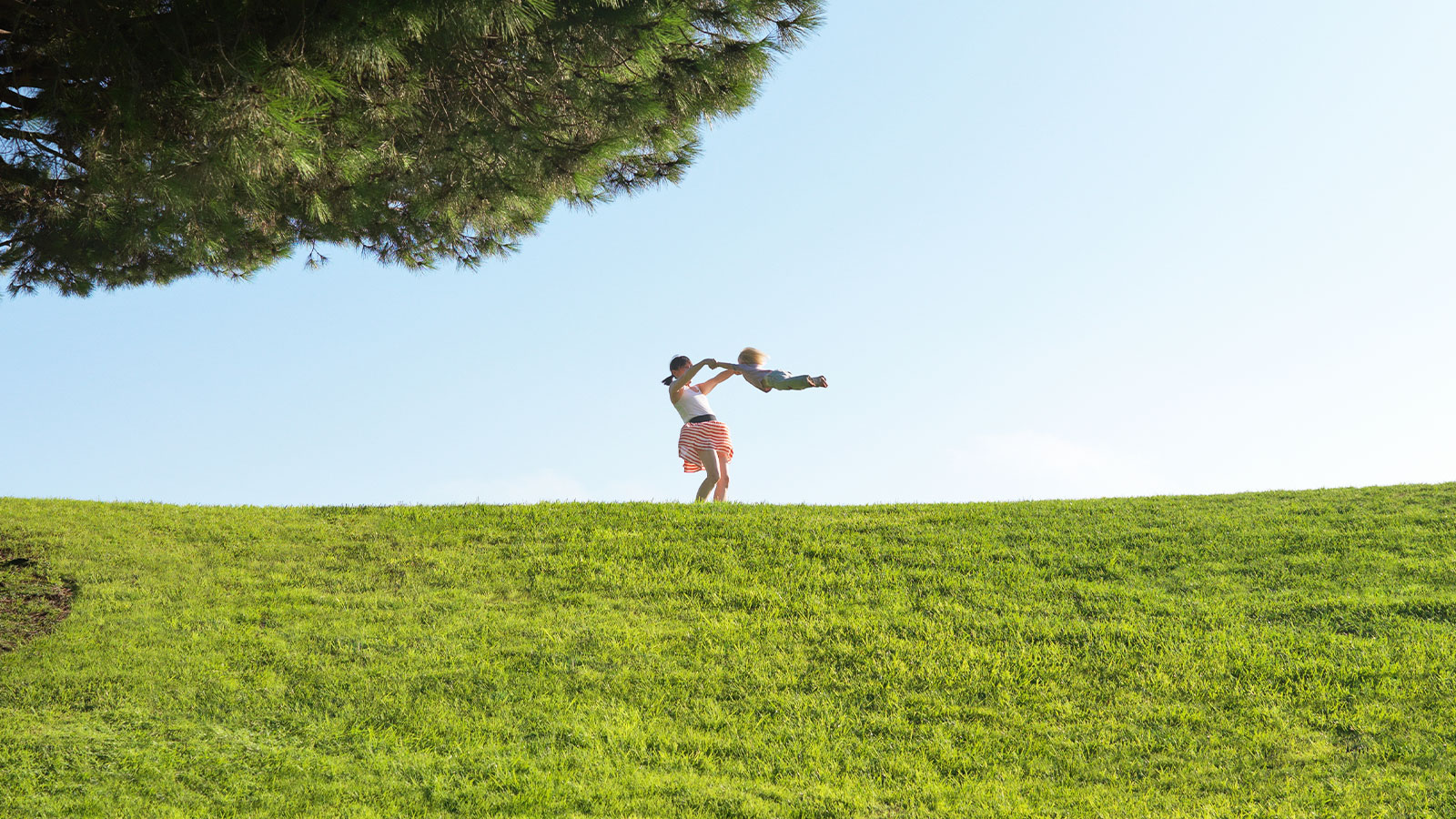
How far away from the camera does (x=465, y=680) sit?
7016 millimetres

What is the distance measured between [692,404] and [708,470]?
82 cm

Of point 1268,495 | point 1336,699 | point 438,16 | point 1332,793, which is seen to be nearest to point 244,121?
point 438,16

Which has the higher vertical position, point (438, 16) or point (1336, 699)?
point (438, 16)

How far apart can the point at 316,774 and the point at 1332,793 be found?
566 centimetres

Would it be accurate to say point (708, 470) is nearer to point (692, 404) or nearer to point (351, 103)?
point (692, 404)

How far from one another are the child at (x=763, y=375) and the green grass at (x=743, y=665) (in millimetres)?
1541

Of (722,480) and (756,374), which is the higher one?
(756,374)

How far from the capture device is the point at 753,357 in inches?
406

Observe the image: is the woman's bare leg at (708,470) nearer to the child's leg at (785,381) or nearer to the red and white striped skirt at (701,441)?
the red and white striped skirt at (701,441)

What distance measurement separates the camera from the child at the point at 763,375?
892 cm

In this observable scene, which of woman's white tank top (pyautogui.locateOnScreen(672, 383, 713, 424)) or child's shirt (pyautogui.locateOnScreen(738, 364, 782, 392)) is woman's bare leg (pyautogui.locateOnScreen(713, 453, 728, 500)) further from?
child's shirt (pyautogui.locateOnScreen(738, 364, 782, 392))

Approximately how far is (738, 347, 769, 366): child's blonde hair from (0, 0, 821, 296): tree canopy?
1958 millimetres

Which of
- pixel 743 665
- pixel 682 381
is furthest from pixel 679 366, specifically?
pixel 743 665

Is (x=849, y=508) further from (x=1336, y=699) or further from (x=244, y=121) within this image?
(x=244, y=121)
